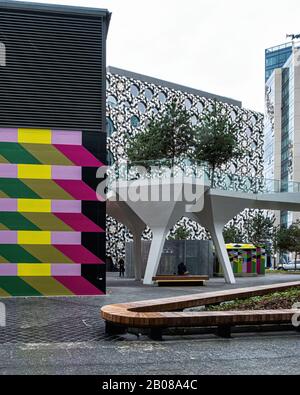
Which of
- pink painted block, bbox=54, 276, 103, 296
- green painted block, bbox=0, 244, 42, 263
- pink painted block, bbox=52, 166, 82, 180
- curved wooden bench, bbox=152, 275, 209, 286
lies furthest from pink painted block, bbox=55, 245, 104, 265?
curved wooden bench, bbox=152, 275, 209, 286

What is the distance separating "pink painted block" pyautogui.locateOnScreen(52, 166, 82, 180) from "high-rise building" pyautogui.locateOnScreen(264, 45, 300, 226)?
75.2 meters

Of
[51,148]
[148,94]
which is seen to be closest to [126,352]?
[51,148]

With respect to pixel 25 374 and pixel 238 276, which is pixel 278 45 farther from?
pixel 25 374

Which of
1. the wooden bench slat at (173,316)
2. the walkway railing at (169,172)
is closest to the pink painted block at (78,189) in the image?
the wooden bench slat at (173,316)

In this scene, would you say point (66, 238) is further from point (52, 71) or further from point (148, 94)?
point (148, 94)

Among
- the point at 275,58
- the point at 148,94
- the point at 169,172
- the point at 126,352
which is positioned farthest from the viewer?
the point at 275,58

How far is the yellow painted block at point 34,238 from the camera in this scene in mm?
15898

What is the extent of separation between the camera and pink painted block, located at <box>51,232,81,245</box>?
16078mm

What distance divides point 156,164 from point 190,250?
10.1 metres

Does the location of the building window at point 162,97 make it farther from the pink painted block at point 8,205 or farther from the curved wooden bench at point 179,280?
the pink painted block at point 8,205

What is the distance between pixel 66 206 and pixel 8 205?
1639 millimetres

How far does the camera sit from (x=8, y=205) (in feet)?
52.2

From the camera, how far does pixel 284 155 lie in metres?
102

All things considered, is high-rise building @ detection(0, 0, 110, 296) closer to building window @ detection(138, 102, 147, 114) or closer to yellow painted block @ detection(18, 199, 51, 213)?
yellow painted block @ detection(18, 199, 51, 213)
